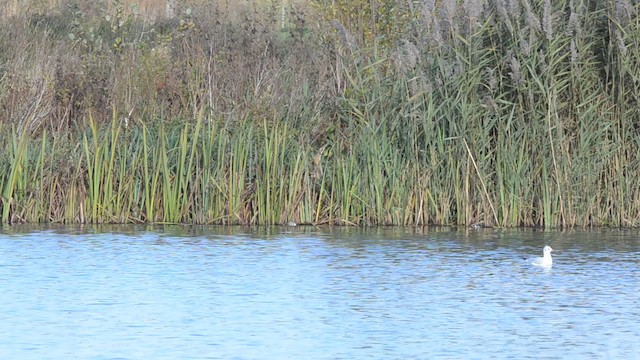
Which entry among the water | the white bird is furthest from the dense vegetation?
the white bird

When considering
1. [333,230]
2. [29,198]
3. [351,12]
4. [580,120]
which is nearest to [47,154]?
[29,198]

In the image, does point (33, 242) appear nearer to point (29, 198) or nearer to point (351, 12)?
point (29, 198)

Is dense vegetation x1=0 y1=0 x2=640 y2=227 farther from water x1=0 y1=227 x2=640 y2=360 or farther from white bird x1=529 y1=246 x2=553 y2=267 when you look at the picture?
white bird x1=529 y1=246 x2=553 y2=267

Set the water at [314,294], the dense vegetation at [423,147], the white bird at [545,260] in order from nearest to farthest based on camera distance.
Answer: the water at [314,294]
the white bird at [545,260]
the dense vegetation at [423,147]

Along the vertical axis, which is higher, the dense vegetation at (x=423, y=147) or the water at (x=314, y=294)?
the dense vegetation at (x=423, y=147)

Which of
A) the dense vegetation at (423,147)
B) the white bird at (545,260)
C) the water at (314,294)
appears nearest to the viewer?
the water at (314,294)

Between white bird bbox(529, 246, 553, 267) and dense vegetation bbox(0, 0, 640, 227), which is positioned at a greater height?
dense vegetation bbox(0, 0, 640, 227)

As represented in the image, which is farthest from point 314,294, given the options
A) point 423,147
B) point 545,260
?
point 423,147

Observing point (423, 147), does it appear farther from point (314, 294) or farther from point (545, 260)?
point (314, 294)

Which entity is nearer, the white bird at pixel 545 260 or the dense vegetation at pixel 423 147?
the white bird at pixel 545 260

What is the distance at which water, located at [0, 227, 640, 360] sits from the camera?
8.07 metres

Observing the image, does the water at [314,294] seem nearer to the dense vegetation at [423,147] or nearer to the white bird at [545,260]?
the white bird at [545,260]

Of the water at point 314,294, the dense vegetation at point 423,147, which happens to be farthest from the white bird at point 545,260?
the dense vegetation at point 423,147

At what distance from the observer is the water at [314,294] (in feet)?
26.5
